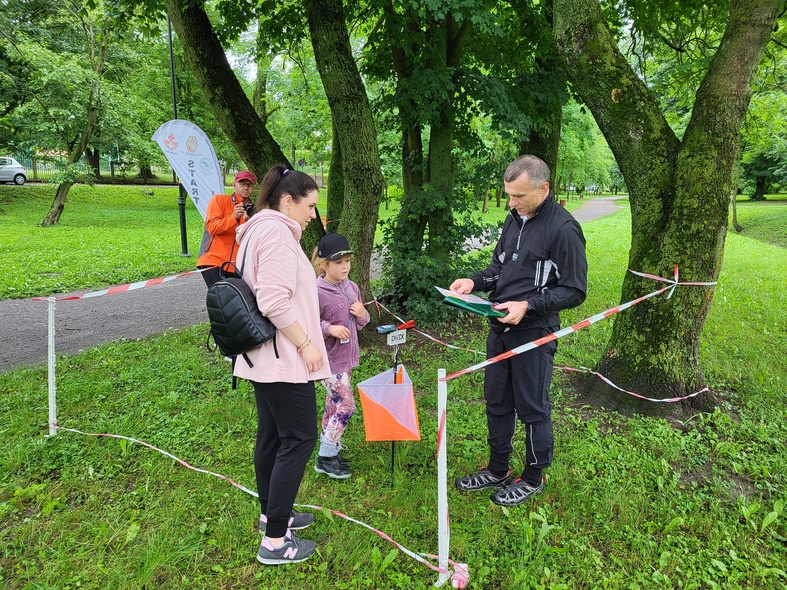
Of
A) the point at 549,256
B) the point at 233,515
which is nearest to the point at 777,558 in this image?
the point at 549,256

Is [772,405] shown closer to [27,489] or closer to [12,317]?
[27,489]

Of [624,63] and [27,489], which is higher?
[624,63]

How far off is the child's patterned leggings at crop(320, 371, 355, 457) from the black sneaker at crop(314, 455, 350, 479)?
39 millimetres

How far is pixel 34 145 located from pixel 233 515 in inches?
847

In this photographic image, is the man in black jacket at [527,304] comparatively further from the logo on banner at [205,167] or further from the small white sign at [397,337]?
the logo on banner at [205,167]

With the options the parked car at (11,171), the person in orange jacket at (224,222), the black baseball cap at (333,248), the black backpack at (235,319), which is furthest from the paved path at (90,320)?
the parked car at (11,171)

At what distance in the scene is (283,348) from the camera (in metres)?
2.46

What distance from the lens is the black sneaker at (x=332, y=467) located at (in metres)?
3.53

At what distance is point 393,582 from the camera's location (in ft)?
8.77

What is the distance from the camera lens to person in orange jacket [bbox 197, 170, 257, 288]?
16.5 ft

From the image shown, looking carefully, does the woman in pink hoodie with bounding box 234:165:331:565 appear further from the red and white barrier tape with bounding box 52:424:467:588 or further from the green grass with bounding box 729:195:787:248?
the green grass with bounding box 729:195:787:248

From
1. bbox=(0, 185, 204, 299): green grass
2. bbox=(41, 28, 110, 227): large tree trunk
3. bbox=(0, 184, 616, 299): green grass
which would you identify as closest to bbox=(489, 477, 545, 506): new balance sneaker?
bbox=(0, 184, 616, 299): green grass

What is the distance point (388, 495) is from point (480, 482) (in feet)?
2.04

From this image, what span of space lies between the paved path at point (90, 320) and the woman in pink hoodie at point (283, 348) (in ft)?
14.5
